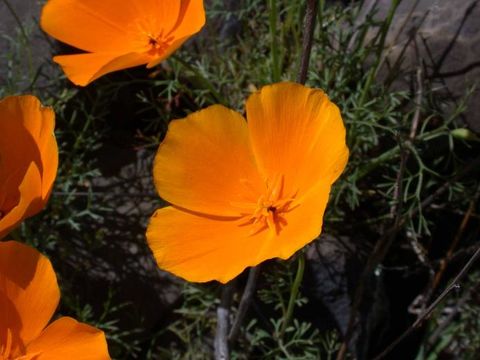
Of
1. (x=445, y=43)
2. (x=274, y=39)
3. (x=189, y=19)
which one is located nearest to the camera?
(x=189, y=19)

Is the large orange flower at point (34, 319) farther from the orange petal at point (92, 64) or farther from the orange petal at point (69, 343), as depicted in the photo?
the orange petal at point (92, 64)

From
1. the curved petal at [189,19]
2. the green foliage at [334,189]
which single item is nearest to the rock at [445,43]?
the green foliage at [334,189]

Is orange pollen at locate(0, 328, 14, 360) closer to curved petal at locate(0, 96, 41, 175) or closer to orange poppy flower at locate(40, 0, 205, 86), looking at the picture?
curved petal at locate(0, 96, 41, 175)

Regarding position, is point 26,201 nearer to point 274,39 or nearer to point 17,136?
point 17,136

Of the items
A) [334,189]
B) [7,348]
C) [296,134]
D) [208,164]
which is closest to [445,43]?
[334,189]

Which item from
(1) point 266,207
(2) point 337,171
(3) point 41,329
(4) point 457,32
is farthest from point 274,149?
(4) point 457,32

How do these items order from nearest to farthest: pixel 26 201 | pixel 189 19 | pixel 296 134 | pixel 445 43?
pixel 26 201 → pixel 296 134 → pixel 189 19 → pixel 445 43

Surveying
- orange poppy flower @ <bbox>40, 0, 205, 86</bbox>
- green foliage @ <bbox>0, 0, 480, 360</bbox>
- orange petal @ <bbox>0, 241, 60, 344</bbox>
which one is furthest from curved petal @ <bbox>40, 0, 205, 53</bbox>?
orange petal @ <bbox>0, 241, 60, 344</bbox>
